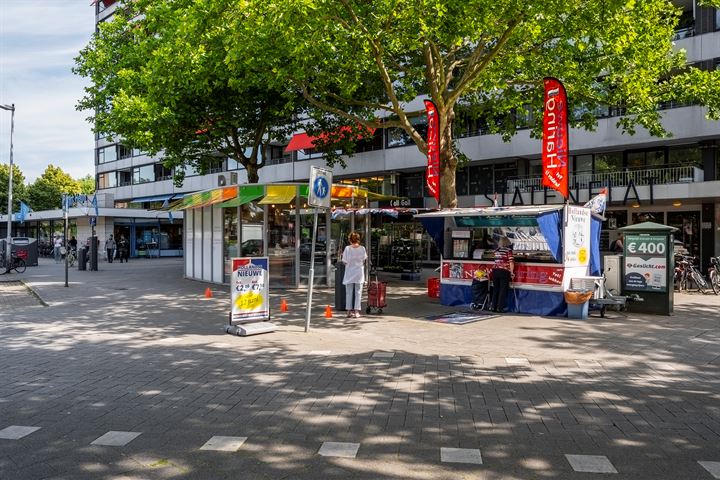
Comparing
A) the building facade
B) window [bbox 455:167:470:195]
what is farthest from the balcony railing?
window [bbox 455:167:470:195]

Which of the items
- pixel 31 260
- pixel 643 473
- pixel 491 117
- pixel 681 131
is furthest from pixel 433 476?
pixel 31 260

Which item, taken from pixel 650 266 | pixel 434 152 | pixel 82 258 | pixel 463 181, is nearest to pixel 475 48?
pixel 434 152

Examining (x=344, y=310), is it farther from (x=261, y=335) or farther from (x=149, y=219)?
(x=149, y=219)

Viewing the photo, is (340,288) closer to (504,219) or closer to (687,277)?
(504,219)

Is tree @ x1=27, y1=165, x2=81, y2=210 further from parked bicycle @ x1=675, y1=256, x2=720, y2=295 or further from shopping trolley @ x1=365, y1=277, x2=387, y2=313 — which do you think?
parked bicycle @ x1=675, y1=256, x2=720, y2=295

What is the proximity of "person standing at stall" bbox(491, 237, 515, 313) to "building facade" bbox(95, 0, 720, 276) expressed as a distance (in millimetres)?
10793

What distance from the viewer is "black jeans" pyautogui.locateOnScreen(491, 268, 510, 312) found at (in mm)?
11989

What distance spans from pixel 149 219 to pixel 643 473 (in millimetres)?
40048

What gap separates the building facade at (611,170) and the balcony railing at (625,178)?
0.14 ft

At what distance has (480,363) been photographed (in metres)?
7.41

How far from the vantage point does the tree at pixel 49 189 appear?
208 feet

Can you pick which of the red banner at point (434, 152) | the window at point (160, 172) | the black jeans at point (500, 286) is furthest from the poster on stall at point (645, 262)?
the window at point (160, 172)

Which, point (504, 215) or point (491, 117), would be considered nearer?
point (504, 215)

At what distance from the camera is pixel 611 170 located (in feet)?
83.1
